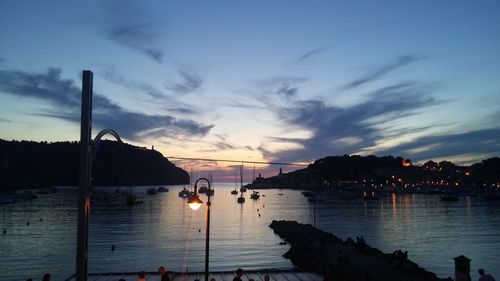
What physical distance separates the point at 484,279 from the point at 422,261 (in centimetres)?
2948

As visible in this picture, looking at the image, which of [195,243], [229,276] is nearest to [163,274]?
[229,276]

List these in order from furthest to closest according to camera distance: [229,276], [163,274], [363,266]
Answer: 1. [363,266]
2. [229,276]
3. [163,274]

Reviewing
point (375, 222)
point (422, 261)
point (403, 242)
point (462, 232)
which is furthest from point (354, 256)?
point (375, 222)

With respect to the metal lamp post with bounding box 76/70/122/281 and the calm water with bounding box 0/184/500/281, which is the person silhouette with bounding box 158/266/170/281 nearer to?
the metal lamp post with bounding box 76/70/122/281

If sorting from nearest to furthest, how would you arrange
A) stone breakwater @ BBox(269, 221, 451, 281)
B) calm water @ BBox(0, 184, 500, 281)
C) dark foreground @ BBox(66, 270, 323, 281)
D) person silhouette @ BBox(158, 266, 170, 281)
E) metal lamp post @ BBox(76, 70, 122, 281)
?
1. metal lamp post @ BBox(76, 70, 122, 281)
2. person silhouette @ BBox(158, 266, 170, 281)
3. dark foreground @ BBox(66, 270, 323, 281)
4. stone breakwater @ BBox(269, 221, 451, 281)
5. calm water @ BBox(0, 184, 500, 281)

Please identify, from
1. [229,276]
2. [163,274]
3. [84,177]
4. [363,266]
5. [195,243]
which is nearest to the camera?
[84,177]

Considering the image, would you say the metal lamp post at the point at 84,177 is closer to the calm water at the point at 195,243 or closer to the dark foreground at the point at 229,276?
the dark foreground at the point at 229,276

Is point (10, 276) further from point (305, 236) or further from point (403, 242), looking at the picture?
point (403, 242)

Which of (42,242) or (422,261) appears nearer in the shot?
(422,261)

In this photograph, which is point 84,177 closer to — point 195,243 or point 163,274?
point 163,274

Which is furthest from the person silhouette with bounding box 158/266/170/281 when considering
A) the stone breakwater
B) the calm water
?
the calm water

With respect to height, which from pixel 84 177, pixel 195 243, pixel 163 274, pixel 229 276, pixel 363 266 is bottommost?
pixel 195 243

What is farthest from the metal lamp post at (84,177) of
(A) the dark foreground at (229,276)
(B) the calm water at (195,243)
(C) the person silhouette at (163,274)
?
(B) the calm water at (195,243)

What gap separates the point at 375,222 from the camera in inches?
3169
